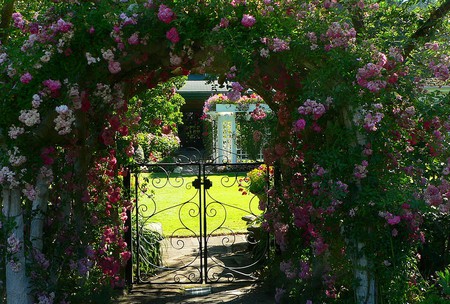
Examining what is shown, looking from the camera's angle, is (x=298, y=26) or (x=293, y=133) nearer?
(x=298, y=26)

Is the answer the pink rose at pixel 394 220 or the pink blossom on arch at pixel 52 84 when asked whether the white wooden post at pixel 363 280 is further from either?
the pink blossom on arch at pixel 52 84

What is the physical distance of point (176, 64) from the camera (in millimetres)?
4219

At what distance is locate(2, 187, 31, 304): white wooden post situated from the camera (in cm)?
410

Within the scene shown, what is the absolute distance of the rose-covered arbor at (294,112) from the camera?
3.80 m

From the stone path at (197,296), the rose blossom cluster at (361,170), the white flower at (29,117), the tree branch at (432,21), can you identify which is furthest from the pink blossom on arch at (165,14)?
the stone path at (197,296)

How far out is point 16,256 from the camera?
161 inches

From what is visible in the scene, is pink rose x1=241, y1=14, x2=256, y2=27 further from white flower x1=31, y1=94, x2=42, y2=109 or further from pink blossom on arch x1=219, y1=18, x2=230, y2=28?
white flower x1=31, y1=94, x2=42, y2=109

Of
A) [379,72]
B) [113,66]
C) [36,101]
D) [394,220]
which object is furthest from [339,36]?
[36,101]

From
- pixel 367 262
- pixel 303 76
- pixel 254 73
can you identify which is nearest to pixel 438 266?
pixel 367 262

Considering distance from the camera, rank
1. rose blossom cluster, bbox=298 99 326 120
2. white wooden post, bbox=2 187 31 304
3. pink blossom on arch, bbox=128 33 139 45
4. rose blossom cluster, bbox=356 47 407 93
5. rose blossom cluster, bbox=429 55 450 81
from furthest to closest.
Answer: white wooden post, bbox=2 187 31 304
pink blossom on arch, bbox=128 33 139 45
rose blossom cluster, bbox=429 55 450 81
rose blossom cluster, bbox=298 99 326 120
rose blossom cluster, bbox=356 47 407 93

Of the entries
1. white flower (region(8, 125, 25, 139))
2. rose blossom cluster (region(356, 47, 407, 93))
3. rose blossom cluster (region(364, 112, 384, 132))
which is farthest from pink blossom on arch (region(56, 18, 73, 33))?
rose blossom cluster (region(364, 112, 384, 132))

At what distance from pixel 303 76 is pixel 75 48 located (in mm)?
1777

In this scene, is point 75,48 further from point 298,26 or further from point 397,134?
point 397,134

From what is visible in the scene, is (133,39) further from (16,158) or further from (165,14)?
(16,158)
